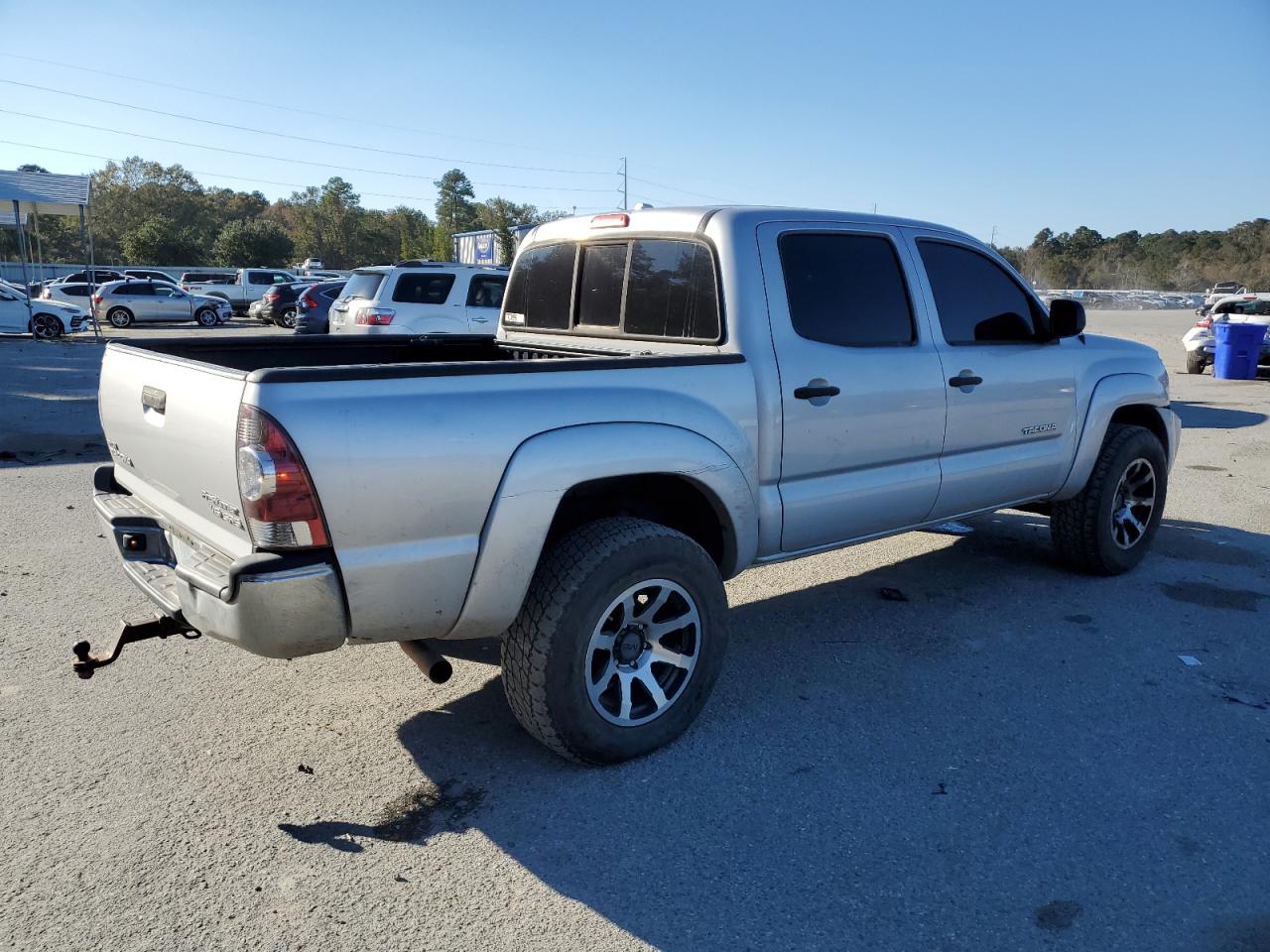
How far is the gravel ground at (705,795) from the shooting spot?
2.58m

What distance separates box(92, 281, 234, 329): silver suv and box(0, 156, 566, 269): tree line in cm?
3303

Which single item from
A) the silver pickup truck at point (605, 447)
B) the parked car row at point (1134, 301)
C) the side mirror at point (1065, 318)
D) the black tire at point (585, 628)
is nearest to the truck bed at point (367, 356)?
the silver pickup truck at point (605, 447)

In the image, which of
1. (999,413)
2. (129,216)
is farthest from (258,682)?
(129,216)

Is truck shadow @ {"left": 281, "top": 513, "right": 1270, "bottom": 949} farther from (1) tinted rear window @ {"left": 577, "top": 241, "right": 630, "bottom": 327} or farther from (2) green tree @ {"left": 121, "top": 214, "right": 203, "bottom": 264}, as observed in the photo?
(2) green tree @ {"left": 121, "top": 214, "right": 203, "bottom": 264}

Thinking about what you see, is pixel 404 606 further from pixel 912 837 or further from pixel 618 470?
pixel 912 837

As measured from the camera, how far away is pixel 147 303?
28703mm

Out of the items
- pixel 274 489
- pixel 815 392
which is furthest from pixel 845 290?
pixel 274 489

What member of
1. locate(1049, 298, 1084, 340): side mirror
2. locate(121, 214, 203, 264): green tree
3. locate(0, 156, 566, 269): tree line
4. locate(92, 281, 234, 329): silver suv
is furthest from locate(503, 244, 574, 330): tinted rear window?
locate(121, 214, 203, 264): green tree

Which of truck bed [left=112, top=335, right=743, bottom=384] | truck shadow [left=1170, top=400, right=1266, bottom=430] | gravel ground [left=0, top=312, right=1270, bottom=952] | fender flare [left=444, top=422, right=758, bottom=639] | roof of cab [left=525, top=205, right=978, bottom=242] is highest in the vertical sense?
roof of cab [left=525, top=205, right=978, bottom=242]

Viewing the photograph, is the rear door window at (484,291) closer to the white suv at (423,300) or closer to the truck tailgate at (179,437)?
the white suv at (423,300)

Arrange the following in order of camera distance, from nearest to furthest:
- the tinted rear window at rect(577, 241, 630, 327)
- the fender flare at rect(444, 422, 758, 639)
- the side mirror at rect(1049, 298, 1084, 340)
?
the fender flare at rect(444, 422, 758, 639)
the tinted rear window at rect(577, 241, 630, 327)
the side mirror at rect(1049, 298, 1084, 340)

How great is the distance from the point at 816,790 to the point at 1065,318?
3044 mm

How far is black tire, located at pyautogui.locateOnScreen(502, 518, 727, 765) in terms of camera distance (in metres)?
3.12

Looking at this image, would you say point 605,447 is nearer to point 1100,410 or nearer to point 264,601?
point 264,601
